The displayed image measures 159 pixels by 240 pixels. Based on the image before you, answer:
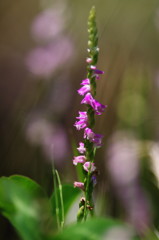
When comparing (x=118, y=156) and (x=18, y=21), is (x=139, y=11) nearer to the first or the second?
(x=18, y=21)

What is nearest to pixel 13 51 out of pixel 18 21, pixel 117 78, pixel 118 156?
pixel 18 21

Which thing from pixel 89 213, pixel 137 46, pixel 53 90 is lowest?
pixel 89 213

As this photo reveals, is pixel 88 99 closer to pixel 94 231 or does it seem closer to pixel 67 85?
pixel 94 231

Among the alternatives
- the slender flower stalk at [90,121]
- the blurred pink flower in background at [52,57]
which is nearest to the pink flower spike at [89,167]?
the slender flower stalk at [90,121]

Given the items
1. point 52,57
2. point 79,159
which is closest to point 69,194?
point 79,159


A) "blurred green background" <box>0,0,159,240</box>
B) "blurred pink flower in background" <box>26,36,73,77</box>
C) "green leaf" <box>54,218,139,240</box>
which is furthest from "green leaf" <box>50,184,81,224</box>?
"blurred pink flower in background" <box>26,36,73,77</box>

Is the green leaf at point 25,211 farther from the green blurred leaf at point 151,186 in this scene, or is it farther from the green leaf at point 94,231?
the green blurred leaf at point 151,186
